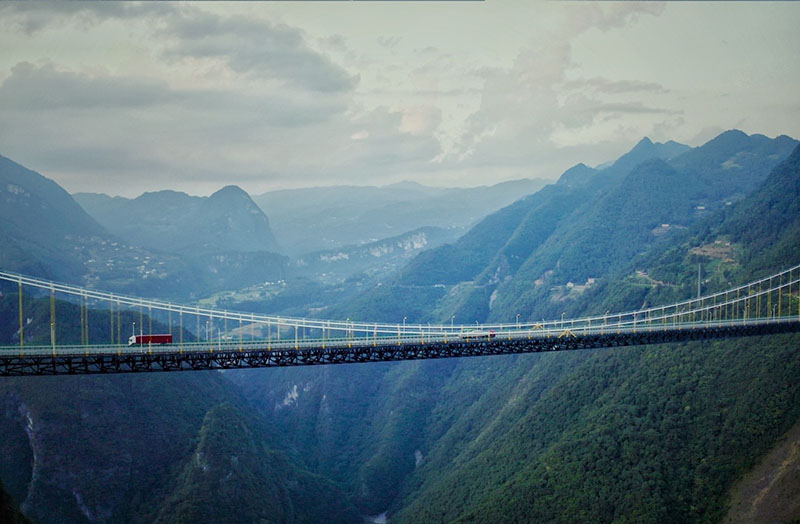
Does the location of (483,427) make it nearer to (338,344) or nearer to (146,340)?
(338,344)

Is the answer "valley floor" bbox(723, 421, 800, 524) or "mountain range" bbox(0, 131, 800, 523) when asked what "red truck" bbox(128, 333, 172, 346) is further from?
"valley floor" bbox(723, 421, 800, 524)

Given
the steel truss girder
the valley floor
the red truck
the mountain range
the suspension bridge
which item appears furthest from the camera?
the mountain range

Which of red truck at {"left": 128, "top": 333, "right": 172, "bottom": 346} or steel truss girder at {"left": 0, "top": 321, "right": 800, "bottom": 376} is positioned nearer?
steel truss girder at {"left": 0, "top": 321, "right": 800, "bottom": 376}

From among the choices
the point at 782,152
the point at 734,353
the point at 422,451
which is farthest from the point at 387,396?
the point at 782,152

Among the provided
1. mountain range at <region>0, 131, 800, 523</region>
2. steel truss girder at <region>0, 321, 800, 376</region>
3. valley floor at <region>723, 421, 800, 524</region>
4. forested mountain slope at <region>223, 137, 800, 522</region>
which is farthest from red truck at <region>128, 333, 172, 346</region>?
valley floor at <region>723, 421, 800, 524</region>

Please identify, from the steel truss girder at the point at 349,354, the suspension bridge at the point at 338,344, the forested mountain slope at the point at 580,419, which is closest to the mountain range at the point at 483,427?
the forested mountain slope at the point at 580,419

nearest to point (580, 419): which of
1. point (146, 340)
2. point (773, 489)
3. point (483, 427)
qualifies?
point (773, 489)

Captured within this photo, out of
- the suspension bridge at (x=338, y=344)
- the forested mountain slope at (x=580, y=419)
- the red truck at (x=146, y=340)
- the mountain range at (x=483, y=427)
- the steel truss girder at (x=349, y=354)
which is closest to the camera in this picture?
the steel truss girder at (x=349, y=354)

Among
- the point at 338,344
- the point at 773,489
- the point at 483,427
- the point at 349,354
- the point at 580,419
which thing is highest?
the point at 338,344

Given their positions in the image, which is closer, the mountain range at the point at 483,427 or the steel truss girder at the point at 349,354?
the steel truss girder at the point at 349,354

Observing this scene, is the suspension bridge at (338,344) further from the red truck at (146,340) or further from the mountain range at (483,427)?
the mountain range at (483,427)

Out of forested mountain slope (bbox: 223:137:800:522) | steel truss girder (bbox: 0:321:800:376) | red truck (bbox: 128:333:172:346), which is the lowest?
forested mountain slope (bbox: 223:137:800:522)

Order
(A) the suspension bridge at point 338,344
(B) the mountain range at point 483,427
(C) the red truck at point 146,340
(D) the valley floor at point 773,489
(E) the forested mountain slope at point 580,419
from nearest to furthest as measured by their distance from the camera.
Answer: (A) the suspension bridge at point 338,344 < (D) the valley floor at point 773,489 < (C) the red truck at point 146,340 < (E) the forested mountain slope at point 580,419 < (B) the mountain range at point 483,427
